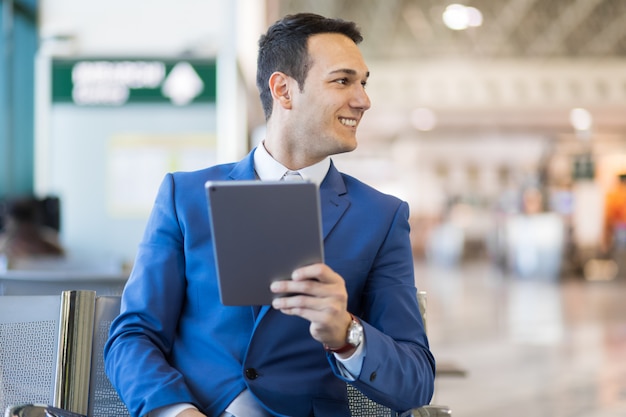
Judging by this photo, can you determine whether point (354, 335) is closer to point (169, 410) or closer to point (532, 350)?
point (169, 410)

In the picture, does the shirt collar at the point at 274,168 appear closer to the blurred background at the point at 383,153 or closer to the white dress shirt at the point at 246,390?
the white dress shirt at the point at 246,390

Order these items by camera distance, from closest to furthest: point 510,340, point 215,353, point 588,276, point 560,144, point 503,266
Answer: point 215,353 → point 510,340 → point 588,276 → point 503,266 → point 560,144

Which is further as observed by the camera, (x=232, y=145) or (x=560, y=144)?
(x=560, y=144)

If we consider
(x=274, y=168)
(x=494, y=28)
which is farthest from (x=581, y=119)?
(x=274, y=168)

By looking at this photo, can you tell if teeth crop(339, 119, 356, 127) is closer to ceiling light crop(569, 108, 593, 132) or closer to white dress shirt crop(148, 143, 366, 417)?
white dress shirt crop(148, 143, 366, 417)

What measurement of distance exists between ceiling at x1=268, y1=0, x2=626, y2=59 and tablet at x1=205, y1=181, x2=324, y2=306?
61.6ft

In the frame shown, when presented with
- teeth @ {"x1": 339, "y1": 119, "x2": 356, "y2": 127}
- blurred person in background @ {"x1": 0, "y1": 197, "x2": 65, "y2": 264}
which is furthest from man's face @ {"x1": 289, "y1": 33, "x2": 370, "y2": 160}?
blurred person in background @ {"x1": 0, "y1": 197, "x2": 65, "y2": 264}

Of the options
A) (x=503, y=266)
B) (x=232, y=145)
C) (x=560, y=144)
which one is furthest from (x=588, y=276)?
(x=232, y=145)

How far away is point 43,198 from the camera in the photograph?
6.06 m

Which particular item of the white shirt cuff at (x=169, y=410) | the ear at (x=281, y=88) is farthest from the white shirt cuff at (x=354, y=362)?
the ear at (x=281, y=88)

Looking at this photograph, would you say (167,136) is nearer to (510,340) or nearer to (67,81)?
(67,81)

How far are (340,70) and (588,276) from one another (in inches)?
694

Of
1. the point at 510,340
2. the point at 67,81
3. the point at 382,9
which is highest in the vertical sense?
the point at 382,9

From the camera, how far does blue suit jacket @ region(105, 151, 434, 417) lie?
163cm
